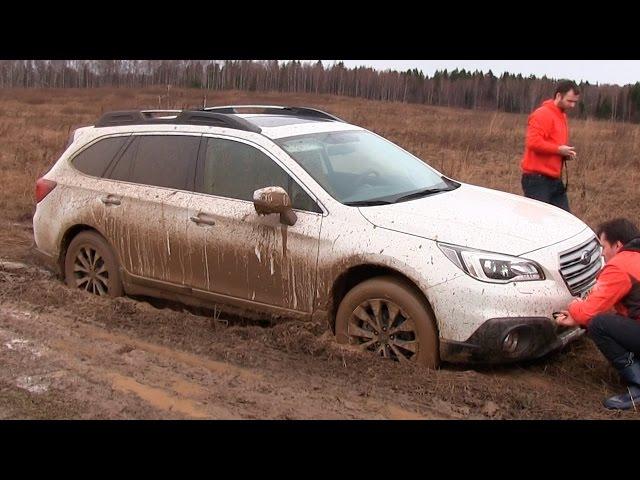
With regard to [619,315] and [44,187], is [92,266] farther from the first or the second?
[619,315]

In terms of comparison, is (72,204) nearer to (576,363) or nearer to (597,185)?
(576,363)

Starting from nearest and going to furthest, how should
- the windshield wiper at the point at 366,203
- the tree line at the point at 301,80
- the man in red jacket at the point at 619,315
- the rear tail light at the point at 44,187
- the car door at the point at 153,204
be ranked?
the man in red jacket at the point at 619,315, the windshield wiper at the point at 366,203, the car door at the point at 153,204, the rear tail light at the point at 44,187, the tree line at the point at 301,80

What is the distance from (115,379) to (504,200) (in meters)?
3.18

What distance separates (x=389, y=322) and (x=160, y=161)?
257 cm

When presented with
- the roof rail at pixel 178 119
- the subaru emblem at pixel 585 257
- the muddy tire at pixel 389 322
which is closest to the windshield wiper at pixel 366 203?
the muddy tire at pixel 389 322

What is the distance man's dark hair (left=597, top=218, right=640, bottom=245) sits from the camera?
4527 mm

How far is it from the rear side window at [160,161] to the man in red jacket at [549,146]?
3.50 metres

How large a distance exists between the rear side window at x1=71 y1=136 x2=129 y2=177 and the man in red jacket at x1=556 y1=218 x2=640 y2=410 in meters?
4.11

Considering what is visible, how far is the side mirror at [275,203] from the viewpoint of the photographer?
5016 mm

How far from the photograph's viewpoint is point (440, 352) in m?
4.59

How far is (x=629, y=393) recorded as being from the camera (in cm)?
438

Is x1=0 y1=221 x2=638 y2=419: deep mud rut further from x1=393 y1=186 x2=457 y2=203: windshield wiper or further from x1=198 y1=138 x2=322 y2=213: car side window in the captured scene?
x1=393 y1=186 x2=457 y2=203: windshield wiper

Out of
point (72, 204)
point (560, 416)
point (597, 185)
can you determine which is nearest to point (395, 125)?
point (597, 185)

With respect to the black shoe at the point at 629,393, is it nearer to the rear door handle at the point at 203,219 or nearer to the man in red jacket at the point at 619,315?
the man in red jacket at the point at 619,315
